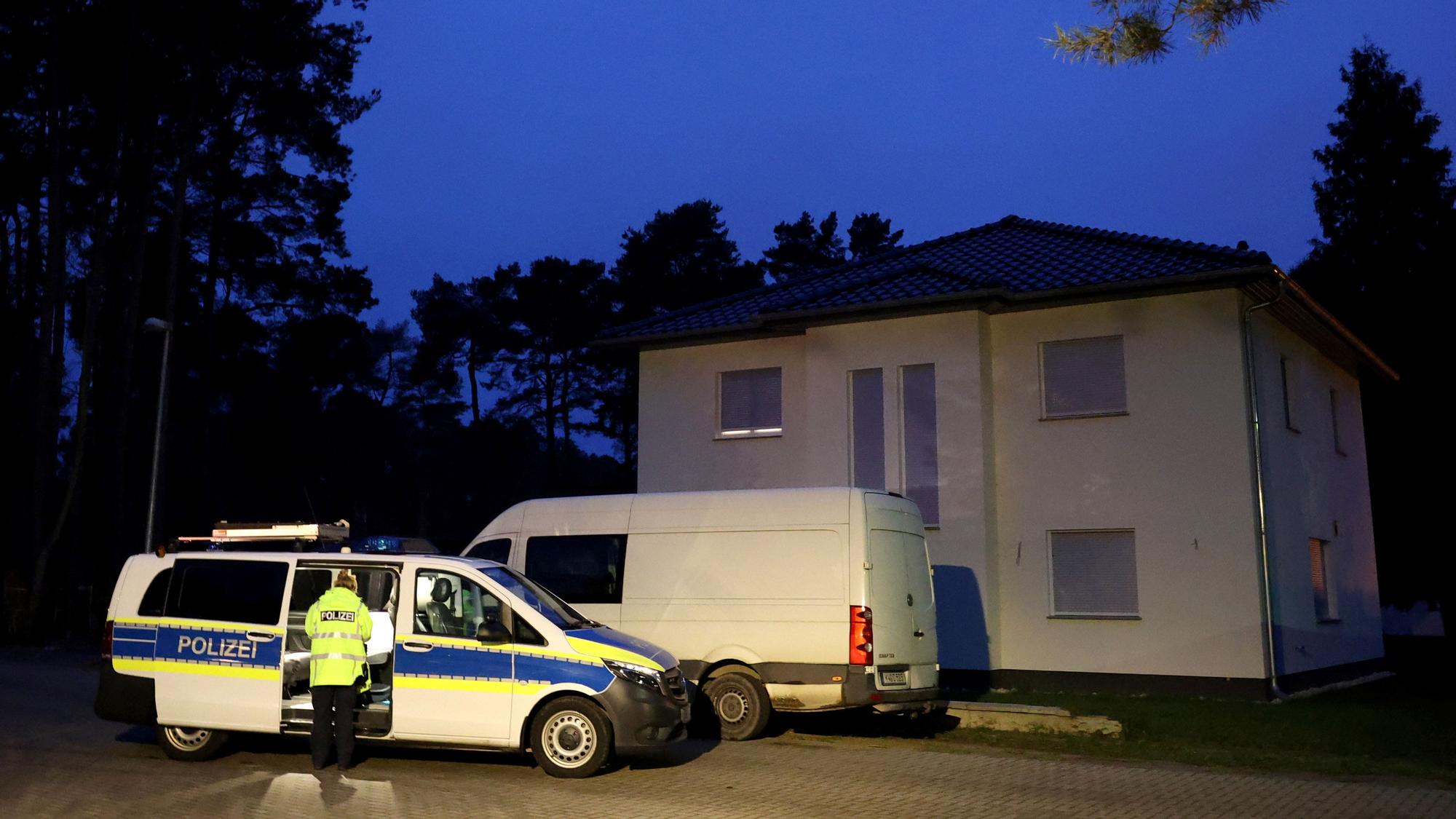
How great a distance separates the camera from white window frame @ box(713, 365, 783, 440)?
2086cm

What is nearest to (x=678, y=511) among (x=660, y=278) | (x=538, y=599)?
(x=538, y=599)

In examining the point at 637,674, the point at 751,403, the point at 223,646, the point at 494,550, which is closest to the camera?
the point at 637,674

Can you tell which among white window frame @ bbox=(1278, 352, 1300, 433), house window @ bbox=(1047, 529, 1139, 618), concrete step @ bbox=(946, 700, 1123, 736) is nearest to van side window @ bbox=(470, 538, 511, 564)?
concrete step @ bbox=(946, 700, 1123, 736)

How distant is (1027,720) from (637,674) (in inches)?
201

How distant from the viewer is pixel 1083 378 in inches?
733

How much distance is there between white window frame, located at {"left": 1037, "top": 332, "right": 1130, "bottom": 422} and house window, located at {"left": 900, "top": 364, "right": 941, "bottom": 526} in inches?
64.7

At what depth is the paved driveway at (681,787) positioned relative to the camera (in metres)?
8.56

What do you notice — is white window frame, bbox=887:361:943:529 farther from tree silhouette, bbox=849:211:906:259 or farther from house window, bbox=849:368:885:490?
tree silhouette, bbox=849:211:906:259

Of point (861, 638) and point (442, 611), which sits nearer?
point (442, 611)

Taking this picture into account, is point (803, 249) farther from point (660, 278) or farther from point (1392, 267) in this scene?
point (1392, 267)

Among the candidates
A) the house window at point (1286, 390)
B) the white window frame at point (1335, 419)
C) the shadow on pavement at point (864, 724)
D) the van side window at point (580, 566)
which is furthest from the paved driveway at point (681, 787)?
→ the white window frame at point (1335, 419)

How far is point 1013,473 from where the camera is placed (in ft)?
61.8

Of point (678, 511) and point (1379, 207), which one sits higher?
point (1379, 207)

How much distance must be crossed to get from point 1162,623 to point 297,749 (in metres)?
11.9
